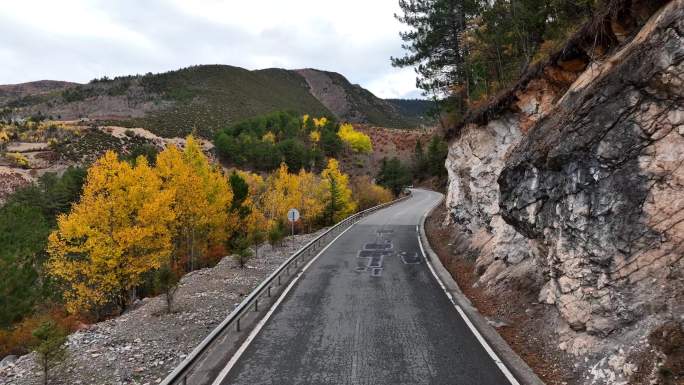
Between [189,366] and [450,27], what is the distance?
22356 millimetres

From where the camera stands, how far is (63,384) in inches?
299

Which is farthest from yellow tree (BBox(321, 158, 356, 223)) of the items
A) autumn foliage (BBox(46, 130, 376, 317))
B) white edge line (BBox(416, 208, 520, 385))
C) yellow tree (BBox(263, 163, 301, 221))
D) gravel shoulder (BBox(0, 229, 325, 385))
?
white edge line (BBox(416, 208, 520, 385))

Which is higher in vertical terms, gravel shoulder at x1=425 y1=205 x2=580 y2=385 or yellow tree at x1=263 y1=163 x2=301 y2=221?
yellow tree at x1=263 y1=163 x2=301 y2=221

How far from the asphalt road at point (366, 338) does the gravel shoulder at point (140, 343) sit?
5.86 ft

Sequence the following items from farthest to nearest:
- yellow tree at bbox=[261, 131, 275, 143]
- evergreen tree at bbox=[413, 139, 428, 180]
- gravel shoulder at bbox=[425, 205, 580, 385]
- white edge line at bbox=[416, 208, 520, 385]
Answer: yellow tree at bbox=[261, 131, 275, 143]
evergreen tree at bbox=[413, 139, 428, 180]
gravel shoulder at bbox=[425, 205, 580, 385]
white edge line at bbox=[416, 208, 520, 385]

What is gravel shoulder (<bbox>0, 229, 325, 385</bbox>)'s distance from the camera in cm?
782

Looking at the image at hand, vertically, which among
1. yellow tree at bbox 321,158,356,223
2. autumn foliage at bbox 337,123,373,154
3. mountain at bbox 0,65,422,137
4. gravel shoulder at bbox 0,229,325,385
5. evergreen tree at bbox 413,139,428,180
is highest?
mountain at bbox 0,65,422,137

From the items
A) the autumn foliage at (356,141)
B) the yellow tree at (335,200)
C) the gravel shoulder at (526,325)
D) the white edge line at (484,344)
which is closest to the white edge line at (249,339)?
the white edge line at (484,344)

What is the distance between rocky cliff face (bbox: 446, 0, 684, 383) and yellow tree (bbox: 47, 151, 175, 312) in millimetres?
19111

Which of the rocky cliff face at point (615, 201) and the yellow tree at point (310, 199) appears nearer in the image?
the rocky cliff face at point (615, 201)

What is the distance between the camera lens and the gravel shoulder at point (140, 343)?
7.82 m

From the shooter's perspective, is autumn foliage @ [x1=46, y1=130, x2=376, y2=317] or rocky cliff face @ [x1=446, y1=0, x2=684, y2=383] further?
autumn foliage @ [x1=46, y1=130, x2=376, y2=317]

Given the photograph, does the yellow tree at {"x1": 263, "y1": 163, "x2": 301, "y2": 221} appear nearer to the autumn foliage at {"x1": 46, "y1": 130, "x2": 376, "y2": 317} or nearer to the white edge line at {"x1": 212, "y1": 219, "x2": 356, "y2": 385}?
the autumn foliage at {"x1": 46, "y1": 130, "x2": 376, "y2": 317}

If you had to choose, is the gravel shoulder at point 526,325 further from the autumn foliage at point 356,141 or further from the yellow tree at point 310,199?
the autumn foliage at point 356,141
